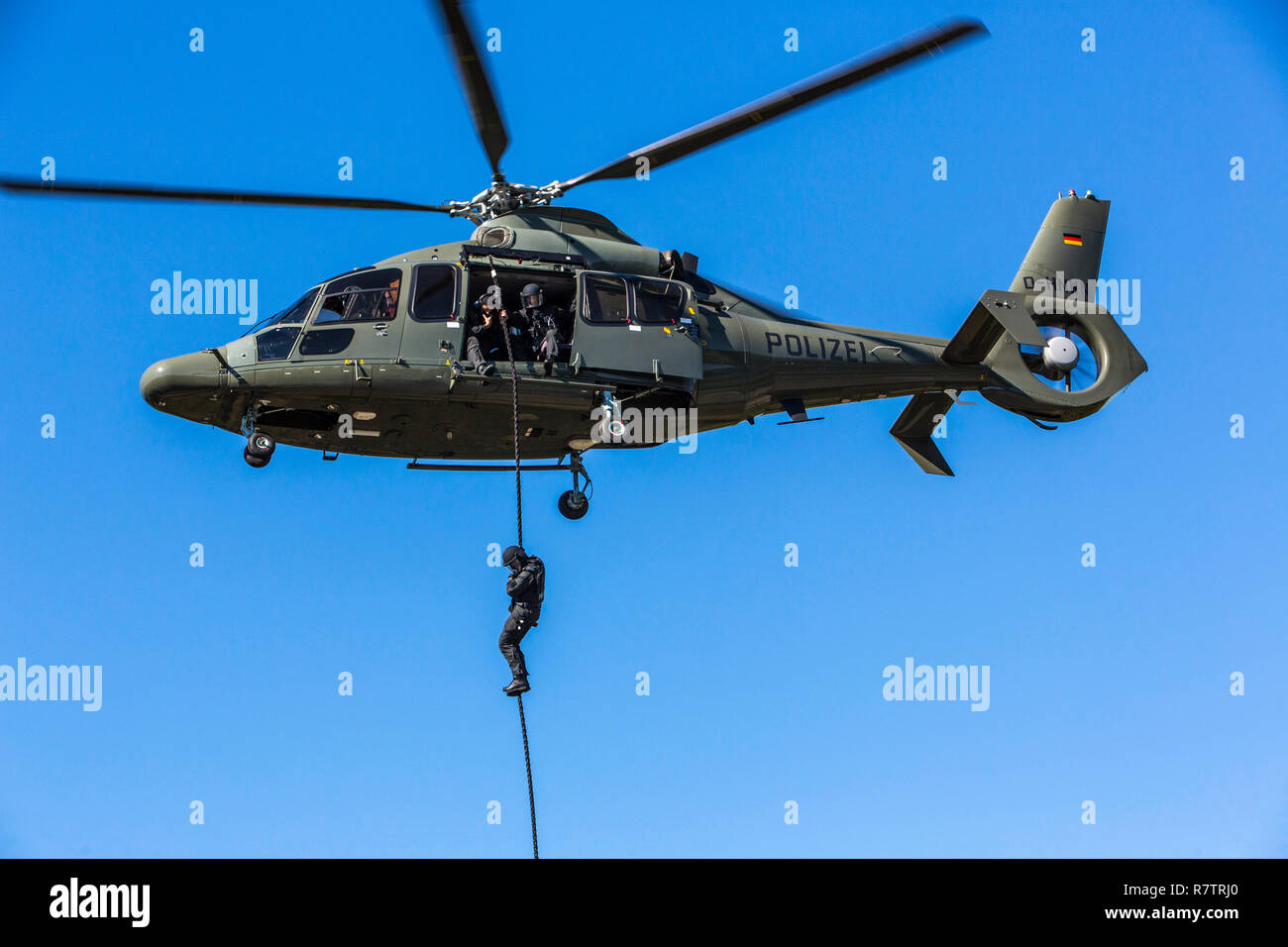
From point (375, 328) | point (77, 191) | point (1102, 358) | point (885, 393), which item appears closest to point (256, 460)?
point (375, 328)

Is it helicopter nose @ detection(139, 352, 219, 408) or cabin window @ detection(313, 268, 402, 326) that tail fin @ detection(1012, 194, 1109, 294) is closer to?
cabin window @ detection(313, 268, 402, 326)

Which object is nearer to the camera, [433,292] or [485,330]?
[433,292]

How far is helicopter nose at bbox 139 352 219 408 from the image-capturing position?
743 inches

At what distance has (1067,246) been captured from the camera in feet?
84.0

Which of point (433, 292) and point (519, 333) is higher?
point (433, 292)

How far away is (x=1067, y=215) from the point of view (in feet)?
84.7

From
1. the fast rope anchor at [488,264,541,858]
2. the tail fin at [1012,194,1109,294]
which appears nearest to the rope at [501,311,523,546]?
the fast rope anchor at [488,264,541,858]

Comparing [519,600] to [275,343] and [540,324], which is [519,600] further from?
[275,343]

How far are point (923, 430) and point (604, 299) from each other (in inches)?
271

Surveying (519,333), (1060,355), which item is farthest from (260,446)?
(1060,355)

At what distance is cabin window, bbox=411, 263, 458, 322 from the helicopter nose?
107 inches

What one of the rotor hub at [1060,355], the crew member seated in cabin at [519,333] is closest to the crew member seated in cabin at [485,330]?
the crew member seated in cabin at [519,333]

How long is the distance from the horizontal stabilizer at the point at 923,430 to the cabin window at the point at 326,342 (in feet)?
31.5

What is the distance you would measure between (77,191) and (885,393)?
1215cm
